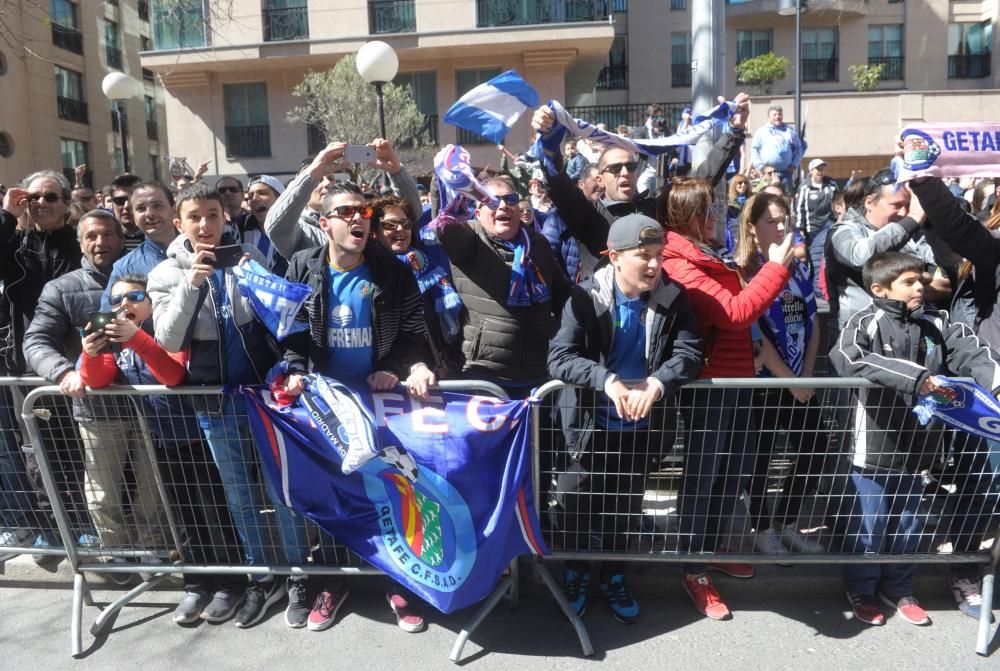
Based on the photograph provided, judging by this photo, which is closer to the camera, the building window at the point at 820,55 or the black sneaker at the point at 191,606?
the black sneaker at the point at 191,606

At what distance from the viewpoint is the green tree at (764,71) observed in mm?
26016

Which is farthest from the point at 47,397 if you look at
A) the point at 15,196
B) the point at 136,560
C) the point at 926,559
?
the point at 926,559

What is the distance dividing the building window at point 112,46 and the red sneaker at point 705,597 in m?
34.5

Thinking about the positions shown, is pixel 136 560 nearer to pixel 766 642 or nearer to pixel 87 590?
pixel 87 590

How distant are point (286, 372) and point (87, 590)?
5.55ft

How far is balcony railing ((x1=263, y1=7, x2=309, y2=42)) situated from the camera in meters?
22.2

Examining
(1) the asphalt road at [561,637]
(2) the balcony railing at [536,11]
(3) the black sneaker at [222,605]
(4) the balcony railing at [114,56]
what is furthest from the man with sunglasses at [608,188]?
(4) the balcony railing at [114,56]

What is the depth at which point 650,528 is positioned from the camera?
153 inches

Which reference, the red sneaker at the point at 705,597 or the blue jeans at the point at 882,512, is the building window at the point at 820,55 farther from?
the red sneaker at the point at 705,597

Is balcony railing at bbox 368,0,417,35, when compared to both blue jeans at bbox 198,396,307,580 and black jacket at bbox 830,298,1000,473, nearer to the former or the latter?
blue jeans at bbox 198,396,307,580

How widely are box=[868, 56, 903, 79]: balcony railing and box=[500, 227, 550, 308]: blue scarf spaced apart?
31981 mm

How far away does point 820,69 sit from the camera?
3080 cm

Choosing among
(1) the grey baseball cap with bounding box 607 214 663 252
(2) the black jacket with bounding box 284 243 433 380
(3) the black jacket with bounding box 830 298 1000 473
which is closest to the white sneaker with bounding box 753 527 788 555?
(3) the black jacket with bounding box 830 298 1000 473

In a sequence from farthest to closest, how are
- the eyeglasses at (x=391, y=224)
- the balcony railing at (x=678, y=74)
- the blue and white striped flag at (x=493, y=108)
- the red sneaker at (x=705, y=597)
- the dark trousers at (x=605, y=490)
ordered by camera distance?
1. the balcony railing at (x=678, y=74)
2. the eyeglasses at (x=391, y=224)
3. the blue and white striped flag at (x=493, y=108)
4. the red sneaker at (x=705, y=597)
5. the dark trousers at (x=605, y=490)
